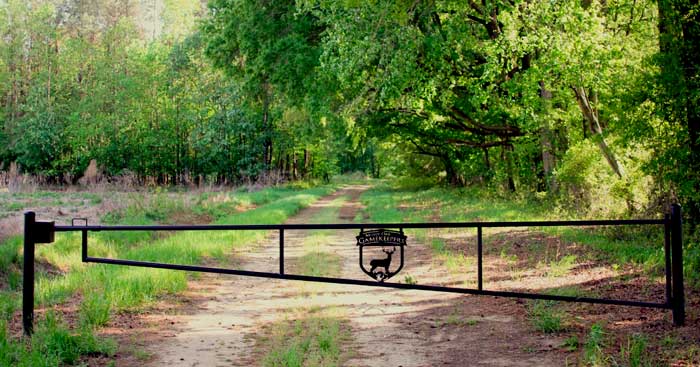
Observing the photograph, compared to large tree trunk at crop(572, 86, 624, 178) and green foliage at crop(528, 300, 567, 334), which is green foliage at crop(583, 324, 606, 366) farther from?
large tree trunk at crop(572, 86, 624, 178)

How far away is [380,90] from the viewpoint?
19328 millimetres

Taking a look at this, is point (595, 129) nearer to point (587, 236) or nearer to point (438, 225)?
point (587, 236)

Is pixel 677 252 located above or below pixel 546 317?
above

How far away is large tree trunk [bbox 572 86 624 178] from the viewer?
52.5ft

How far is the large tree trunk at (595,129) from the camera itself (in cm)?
1599

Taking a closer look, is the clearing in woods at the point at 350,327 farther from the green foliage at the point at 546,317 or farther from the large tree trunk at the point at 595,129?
the large tree trunk at the point at 595,129

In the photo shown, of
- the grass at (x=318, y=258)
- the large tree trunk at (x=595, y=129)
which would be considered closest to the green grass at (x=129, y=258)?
the grass at (x=318, y=258)

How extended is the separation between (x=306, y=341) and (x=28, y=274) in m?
2.73

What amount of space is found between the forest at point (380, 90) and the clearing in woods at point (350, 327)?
4.49 m

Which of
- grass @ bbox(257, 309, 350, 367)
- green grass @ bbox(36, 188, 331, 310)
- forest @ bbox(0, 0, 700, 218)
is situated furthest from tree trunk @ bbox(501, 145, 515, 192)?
grass @ bbox(257, 309, 350, 367)

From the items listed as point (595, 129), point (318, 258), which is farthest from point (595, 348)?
point (595, 129)

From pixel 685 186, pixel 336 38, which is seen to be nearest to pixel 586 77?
pixel 685 186

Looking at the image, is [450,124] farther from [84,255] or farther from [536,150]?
[84,255]

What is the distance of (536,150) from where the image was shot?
24.7m
